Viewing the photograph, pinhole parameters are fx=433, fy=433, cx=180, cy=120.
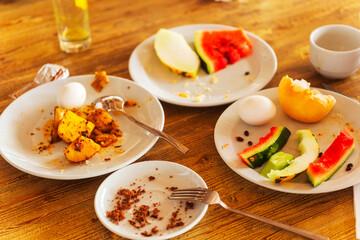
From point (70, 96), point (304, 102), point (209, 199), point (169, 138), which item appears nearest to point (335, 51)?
point (304, 102)

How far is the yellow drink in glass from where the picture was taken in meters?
1.86

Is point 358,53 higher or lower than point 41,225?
higher

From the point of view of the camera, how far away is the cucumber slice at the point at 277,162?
4.12 feet

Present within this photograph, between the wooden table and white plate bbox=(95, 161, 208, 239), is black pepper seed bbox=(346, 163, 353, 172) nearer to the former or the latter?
the wooden table

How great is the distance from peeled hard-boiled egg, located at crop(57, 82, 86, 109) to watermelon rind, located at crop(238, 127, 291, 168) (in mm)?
619

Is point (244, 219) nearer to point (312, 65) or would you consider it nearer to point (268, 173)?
point (268, 173)

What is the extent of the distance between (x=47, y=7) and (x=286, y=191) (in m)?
1.72

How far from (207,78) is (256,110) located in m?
0.40

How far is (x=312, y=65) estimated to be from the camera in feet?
5.86

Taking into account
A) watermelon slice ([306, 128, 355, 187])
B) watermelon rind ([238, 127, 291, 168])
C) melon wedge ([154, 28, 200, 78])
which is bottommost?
melon wedge ([154, 28, 200, 78])

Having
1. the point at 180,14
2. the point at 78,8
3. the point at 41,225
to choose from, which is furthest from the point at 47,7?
the point at 41,225

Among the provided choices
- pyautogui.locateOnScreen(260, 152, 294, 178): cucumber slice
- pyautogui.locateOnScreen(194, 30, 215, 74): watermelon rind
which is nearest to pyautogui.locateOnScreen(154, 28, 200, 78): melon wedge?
pyautogui.locateOnScreen(194, 30, 215, 74): watermelon rind

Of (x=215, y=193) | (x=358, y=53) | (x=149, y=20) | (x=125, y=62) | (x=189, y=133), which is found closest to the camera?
(x=215, y=193)

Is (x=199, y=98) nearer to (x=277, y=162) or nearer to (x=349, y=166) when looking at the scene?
(x=277, y=162)
